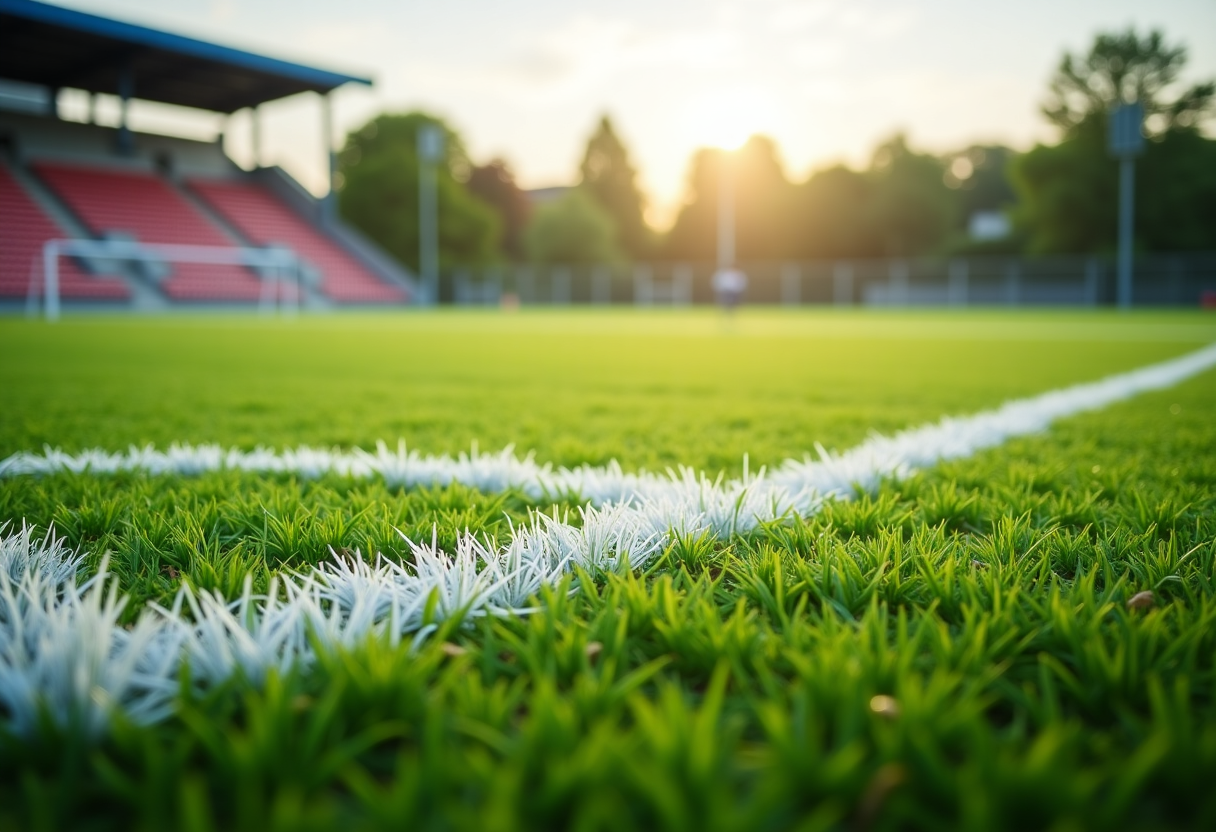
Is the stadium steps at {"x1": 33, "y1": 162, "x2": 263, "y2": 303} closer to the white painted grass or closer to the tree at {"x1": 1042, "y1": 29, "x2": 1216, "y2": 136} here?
the white painted grass

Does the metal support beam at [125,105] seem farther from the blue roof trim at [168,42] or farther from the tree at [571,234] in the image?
the tree at [571,234]

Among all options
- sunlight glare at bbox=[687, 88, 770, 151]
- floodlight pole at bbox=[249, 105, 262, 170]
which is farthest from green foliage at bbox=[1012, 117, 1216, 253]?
floodlight pole at bbox=[249, 105, 262, 170]

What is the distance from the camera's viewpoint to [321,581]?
1.39 metres

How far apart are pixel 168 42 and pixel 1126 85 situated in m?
39.0

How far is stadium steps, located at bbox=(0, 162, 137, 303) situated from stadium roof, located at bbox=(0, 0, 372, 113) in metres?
3.81

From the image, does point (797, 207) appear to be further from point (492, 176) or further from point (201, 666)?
point (201, 666)

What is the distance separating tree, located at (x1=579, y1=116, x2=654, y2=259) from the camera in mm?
58031

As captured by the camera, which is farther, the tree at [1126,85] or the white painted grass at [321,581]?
the tree at [1126,85]

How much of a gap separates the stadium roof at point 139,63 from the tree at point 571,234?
23793 mm

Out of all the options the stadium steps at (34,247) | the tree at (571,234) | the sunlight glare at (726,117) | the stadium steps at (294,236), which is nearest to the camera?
the sunlight glare at (726,117)

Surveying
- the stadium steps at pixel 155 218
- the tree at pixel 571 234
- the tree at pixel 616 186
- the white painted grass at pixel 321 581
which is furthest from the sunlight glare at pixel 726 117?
the tree at pixel 616 186

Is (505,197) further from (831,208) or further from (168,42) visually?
(168,42)

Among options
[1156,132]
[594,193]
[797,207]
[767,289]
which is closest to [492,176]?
[594,193]

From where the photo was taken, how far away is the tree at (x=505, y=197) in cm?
5825
